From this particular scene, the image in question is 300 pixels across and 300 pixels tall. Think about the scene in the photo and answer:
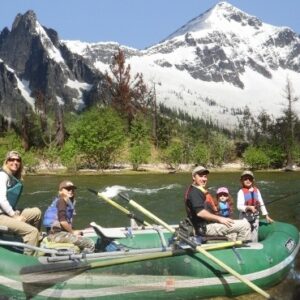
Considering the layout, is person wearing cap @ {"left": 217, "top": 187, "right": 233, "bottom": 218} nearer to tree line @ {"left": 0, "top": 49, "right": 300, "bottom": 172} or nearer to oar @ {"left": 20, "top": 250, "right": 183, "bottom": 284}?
oar @ {"left": 20, "top": 250, "right": 183, "bottom": 284}

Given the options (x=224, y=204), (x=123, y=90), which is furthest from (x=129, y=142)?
(x=224, y=204)

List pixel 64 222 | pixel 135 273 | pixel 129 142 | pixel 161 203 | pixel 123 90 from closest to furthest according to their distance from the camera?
1. pixel 135 273
2. pixel 64 222
3. pixel 161 203
4. pixel 129 142
5. pixel 123 90

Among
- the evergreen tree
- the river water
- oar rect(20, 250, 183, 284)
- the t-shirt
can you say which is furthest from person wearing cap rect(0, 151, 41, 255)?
the evergreen tree

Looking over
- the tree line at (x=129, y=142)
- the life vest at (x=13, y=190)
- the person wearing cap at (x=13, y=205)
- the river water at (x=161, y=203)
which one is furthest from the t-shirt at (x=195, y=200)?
the tree line at (x=129, y=142)

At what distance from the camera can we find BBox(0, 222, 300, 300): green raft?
8797mm

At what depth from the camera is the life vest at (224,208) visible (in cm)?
1111

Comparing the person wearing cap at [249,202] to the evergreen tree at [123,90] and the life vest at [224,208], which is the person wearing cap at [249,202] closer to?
the life vest at [224,208]

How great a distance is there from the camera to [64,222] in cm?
972

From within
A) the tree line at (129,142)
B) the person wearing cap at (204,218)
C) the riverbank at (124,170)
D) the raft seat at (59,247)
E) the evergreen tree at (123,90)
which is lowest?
the raft seat at (59,247)

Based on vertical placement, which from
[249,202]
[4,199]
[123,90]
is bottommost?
[249,202]

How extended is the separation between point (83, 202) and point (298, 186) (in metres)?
13.6

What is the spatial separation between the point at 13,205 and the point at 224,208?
421 centimetres

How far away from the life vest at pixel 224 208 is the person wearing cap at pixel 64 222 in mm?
2882

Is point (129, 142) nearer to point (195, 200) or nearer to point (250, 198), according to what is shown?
point (250, 198)
